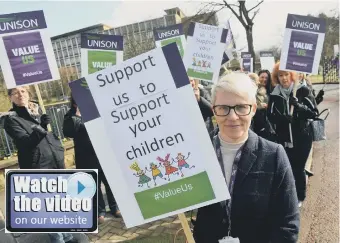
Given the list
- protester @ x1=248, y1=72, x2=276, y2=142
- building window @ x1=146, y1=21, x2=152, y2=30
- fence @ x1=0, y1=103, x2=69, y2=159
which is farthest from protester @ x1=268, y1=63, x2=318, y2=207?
building window @ x1=146, y1=21, x2=152, y2=30

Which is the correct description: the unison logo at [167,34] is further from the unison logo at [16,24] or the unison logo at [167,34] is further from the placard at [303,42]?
the unison logo at [16,24]

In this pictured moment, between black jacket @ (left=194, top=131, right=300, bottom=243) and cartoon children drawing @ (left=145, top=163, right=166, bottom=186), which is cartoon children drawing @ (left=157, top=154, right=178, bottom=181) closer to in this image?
cartoon children drawing @ (left=145, top=163, right=166, bottom=186)

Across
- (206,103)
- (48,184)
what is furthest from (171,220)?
(48,184)

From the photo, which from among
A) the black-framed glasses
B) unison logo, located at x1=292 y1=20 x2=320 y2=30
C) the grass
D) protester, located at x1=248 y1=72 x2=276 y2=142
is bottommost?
the grass

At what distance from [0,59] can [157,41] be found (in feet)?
10.1

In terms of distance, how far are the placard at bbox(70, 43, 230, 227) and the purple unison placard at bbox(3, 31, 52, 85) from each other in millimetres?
2472

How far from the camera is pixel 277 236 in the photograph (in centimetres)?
161

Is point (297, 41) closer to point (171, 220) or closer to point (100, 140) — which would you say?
point (171, 220)

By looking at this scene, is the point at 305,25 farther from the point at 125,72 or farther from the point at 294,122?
the point at 125,72

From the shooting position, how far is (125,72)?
56.8 inches

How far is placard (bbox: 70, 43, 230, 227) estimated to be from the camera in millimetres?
1441

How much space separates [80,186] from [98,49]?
9.93ft
